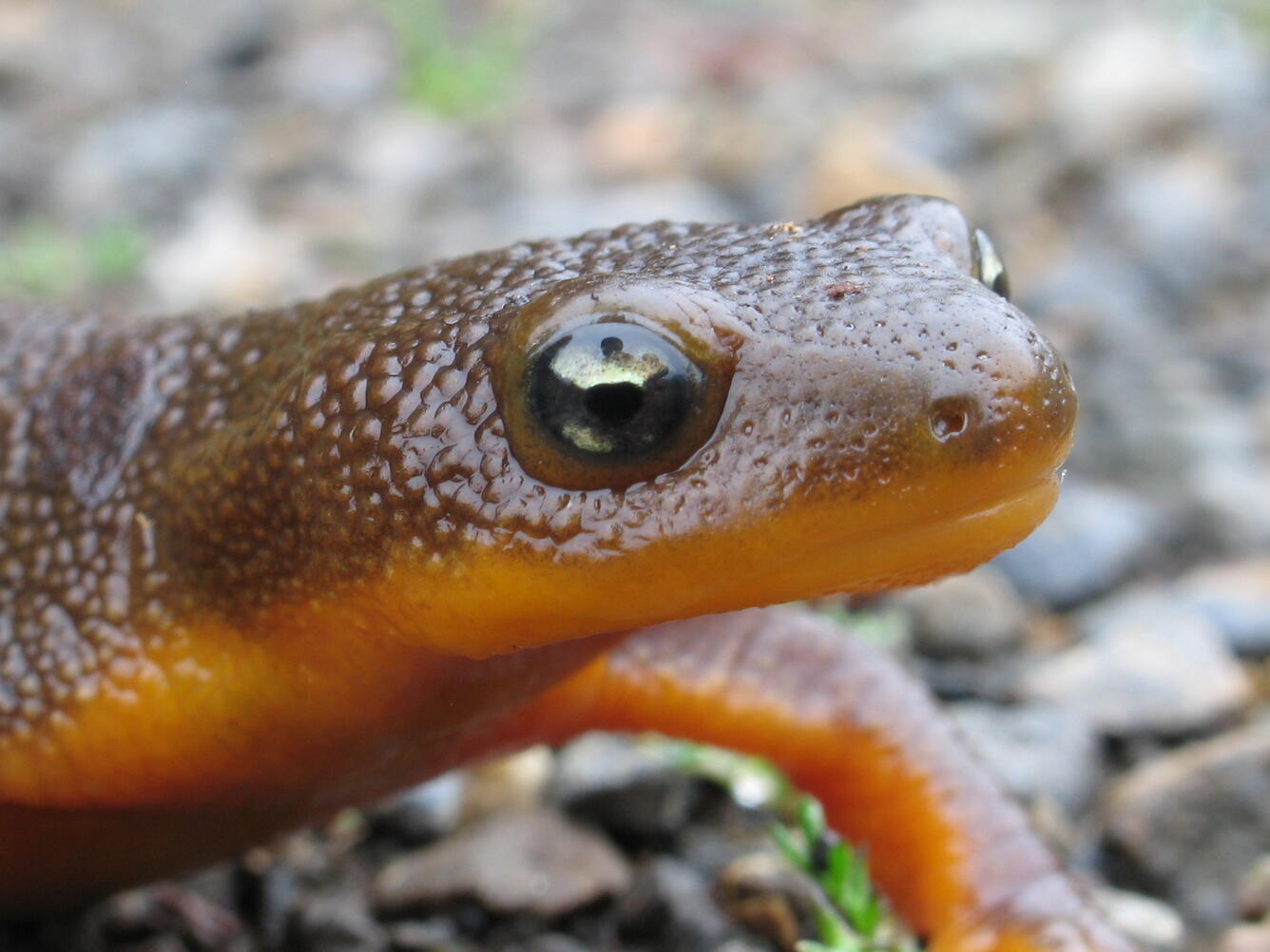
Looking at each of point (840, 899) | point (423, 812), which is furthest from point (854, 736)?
point (423, 812)

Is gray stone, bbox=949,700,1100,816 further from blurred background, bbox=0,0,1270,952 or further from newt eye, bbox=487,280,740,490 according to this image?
newt eye, bbox=487,280,740,490

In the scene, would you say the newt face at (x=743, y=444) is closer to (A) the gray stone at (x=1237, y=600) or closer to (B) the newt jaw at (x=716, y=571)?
(B) the newt jaw at (x=716, y=571)

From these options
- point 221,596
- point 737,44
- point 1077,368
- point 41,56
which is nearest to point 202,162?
point 41,56

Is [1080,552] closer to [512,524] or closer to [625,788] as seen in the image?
[625,788]

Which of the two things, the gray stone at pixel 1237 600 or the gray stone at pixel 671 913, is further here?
the gray stone at pixel 1237 600

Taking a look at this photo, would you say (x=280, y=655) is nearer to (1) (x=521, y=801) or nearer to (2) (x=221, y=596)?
(2) (x=221, y=596)

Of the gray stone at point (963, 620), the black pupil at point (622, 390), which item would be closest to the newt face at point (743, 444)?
the black pupil at point (622, 390)
